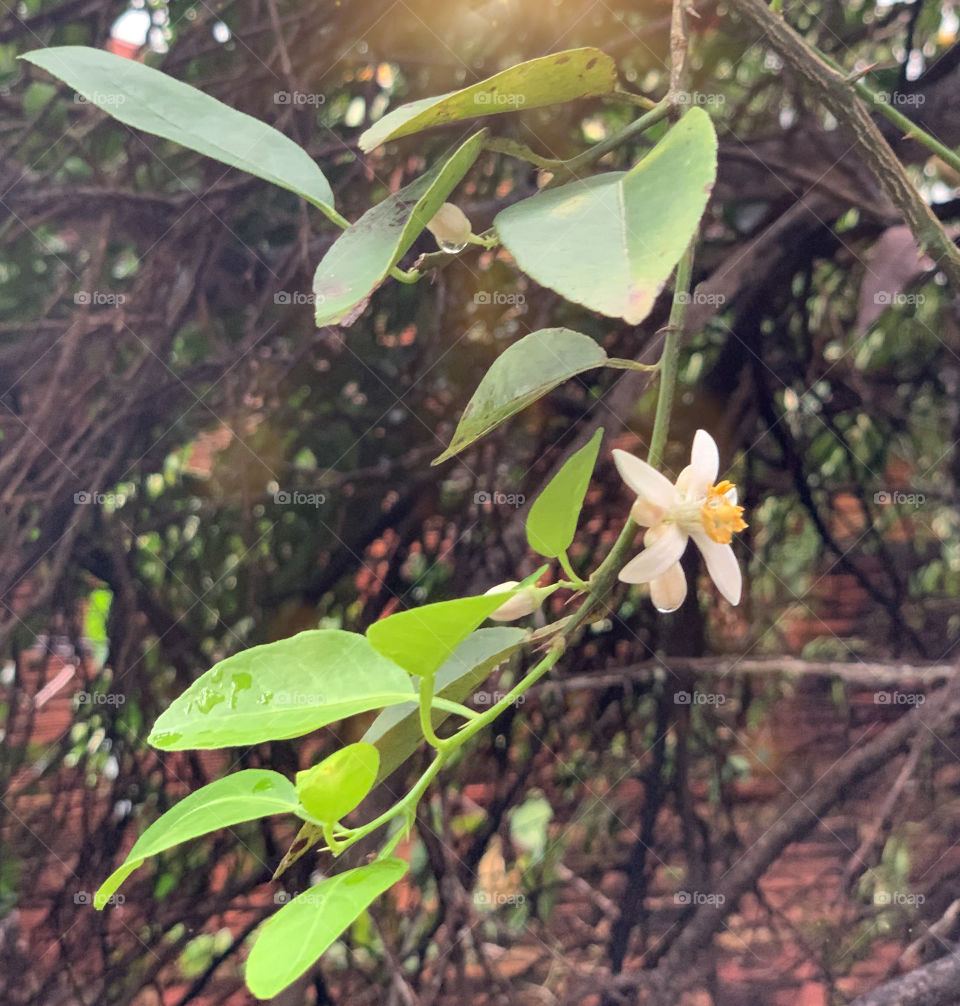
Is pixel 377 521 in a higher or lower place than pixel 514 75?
lower

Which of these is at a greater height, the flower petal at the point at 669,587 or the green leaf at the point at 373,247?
the green leaf at the point at 373,247

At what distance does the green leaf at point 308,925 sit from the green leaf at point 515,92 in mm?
300

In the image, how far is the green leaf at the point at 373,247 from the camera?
0.32 meters

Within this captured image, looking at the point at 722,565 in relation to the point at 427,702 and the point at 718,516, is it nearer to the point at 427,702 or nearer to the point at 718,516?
the point at 718,516

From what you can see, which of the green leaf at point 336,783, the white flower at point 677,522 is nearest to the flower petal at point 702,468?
the white flower at point 677,522

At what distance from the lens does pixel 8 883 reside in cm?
81

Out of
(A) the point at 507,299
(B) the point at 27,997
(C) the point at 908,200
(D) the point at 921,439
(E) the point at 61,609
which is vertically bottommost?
(B) the point at 27,997

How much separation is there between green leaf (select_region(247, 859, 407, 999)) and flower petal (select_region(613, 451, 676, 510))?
20cm

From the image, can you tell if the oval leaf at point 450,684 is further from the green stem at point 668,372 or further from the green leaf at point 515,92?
the green leaf at point 515,92

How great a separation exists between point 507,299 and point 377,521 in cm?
26

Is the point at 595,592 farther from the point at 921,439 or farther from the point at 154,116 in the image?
the point at 921,439

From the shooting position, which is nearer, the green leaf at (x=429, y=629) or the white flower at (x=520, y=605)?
the green leaf at (x=429, y=629)

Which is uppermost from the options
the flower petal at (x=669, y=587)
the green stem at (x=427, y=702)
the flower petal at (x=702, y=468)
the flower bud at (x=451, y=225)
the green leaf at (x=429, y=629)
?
the flower bud at (x=451, y=225)

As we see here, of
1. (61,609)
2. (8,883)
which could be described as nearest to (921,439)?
(61,609)
